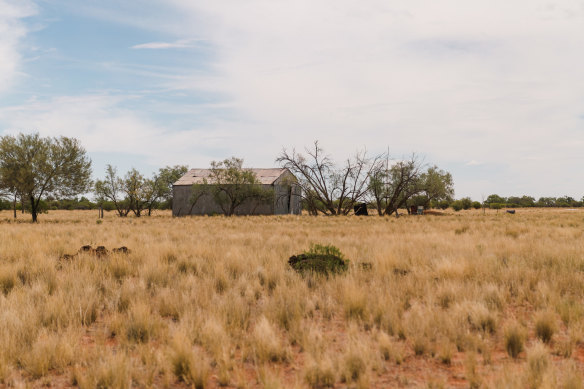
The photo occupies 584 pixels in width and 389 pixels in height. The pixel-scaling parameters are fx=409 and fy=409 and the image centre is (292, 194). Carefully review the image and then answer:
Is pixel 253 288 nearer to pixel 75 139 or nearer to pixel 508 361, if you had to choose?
pixel 508 361

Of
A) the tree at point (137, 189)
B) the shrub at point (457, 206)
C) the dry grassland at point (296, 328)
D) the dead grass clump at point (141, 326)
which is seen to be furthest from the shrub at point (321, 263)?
the shrub at point (457, 206)

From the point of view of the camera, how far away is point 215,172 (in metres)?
47.4

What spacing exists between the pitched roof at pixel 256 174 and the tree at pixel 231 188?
1.71 m

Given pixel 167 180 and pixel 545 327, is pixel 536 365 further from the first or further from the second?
pixel 167 180

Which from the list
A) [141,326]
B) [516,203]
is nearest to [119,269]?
[141,326]

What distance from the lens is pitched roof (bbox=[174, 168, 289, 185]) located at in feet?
162

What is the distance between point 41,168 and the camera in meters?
38.1

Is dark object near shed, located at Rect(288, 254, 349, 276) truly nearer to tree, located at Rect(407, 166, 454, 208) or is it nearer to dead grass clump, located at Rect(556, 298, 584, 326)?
dead grass clump, located at Rect(556, 298, 584, 326)

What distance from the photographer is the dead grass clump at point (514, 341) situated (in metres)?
4.57

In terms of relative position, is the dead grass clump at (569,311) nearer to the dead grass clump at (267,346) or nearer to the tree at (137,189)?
the dead grass clump at (267,346)

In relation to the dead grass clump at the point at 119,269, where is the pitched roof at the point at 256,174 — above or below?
above

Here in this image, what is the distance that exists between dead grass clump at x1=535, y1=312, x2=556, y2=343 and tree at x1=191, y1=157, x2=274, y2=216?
41.5 m

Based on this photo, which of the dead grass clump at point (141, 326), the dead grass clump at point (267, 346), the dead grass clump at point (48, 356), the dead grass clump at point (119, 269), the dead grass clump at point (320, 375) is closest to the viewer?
the dead grass clump at point (320, 375)

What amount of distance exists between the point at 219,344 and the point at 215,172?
43763 millimetres
